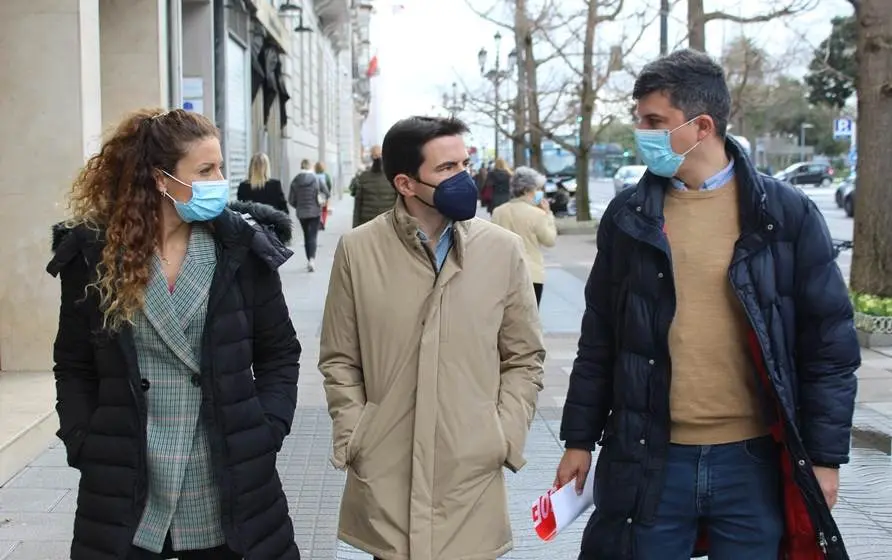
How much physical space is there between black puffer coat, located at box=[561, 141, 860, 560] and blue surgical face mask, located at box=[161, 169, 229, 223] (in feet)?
3.69

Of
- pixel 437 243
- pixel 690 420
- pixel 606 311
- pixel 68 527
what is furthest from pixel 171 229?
pixel 68 527

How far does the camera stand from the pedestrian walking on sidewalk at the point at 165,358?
3012 millimetres

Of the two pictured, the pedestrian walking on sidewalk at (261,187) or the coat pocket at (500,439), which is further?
the pedestrian walking on sidewalk at (261,187)

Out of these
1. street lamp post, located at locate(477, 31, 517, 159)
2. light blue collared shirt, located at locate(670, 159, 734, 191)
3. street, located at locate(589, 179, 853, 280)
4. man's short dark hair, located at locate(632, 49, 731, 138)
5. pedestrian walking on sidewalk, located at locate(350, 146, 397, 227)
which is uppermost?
street lamp post, located at locate(477, 31, 517, 159)

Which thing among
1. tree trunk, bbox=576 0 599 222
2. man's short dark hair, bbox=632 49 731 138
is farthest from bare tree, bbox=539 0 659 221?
man's short dark hair, bbox=632 49 731 138

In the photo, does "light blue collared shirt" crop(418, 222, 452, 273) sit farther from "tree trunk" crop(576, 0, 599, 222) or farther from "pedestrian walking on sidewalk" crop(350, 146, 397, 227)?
"tree trunk" crop(576, 0, 599, 222)

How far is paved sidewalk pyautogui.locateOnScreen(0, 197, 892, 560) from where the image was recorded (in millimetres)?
5125

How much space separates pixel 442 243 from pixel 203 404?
0.82 metres

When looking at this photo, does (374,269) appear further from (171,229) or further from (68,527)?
(68,527)

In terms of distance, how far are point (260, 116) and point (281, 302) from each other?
2199 cm

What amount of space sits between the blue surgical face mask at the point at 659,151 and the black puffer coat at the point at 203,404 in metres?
1.06

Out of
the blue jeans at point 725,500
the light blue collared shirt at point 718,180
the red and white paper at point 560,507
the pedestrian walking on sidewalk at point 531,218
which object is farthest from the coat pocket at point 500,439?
the pedestrian walking on sidewalk at point 531,218

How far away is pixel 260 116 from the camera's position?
2462 cm

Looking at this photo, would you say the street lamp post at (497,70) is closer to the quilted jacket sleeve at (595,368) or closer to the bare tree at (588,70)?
the bare tree at (588,70)
